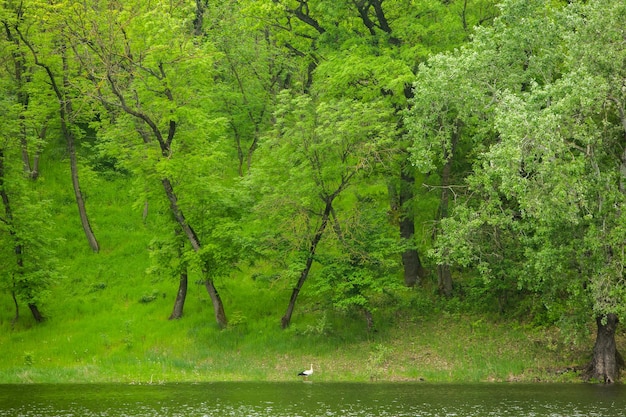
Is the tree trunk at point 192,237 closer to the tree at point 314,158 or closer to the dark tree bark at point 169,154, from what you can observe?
the dark tree bark at point 169,154

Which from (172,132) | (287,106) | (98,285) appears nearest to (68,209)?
(98,285)

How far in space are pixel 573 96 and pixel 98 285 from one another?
28.7 m

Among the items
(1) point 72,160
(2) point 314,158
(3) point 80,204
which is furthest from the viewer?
(1) point 72,160

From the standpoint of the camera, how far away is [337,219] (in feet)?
118

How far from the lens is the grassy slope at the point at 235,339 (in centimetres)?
3231

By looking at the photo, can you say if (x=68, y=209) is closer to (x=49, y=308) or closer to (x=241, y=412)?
(x=49, y=308)

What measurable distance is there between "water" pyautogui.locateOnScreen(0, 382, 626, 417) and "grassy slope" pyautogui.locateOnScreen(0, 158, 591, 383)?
8.98ft

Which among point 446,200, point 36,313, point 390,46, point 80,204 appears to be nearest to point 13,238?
point 36,313

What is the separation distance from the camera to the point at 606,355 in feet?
95.7

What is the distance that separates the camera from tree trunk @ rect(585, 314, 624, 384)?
28922mm

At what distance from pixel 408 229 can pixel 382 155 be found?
17.2 feet

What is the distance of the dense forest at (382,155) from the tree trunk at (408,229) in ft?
0.43

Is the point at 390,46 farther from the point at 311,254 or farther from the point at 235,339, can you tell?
the point at 235,339

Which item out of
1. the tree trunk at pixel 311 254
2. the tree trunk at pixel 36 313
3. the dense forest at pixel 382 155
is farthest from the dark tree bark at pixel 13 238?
the tree trunk at pixel 311 254
